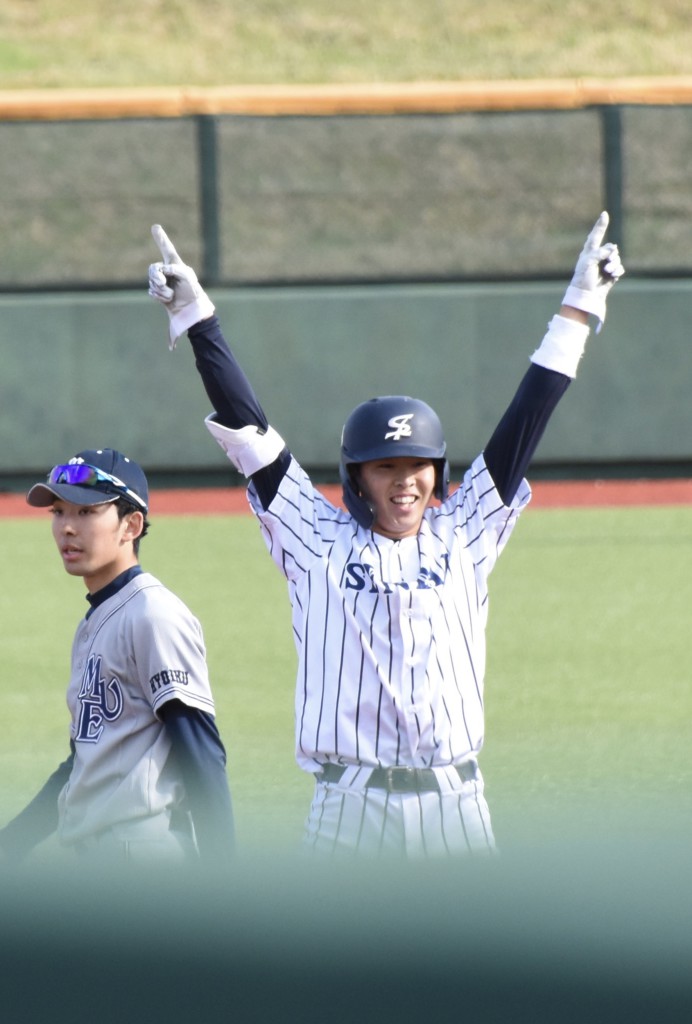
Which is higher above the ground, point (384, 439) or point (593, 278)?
point (593, 278)

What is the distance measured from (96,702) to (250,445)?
0.65 metres

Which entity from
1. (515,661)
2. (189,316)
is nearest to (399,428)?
(189,316)

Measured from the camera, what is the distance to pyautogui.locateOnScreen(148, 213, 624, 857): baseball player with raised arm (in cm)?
335

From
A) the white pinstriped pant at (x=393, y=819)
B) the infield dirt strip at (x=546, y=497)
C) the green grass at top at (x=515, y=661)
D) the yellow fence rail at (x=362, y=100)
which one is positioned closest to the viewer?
the white pinstriped pant at (x=393, y=819)

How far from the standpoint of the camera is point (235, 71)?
79.5 ft

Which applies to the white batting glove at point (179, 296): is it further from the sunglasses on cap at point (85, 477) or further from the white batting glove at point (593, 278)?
the white batting glove at point (593, 278)

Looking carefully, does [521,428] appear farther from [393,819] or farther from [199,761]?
[199,761]

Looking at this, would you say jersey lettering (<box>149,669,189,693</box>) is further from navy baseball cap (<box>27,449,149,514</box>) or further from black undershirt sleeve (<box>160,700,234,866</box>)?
navy baseball cap (<box>27,449,149,514</box>)

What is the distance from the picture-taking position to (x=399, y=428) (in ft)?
11.6

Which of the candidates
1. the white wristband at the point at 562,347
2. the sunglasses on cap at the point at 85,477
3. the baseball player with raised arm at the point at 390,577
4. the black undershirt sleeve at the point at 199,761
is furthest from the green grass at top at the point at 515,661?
the white wristband at the point at 562,347

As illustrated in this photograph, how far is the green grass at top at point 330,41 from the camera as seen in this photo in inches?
944

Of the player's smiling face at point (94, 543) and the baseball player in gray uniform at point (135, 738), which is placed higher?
the player's smiling face at point (94, 543)

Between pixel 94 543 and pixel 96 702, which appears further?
pixel 94 543

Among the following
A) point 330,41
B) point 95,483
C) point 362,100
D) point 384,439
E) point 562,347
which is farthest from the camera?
point 330,41
